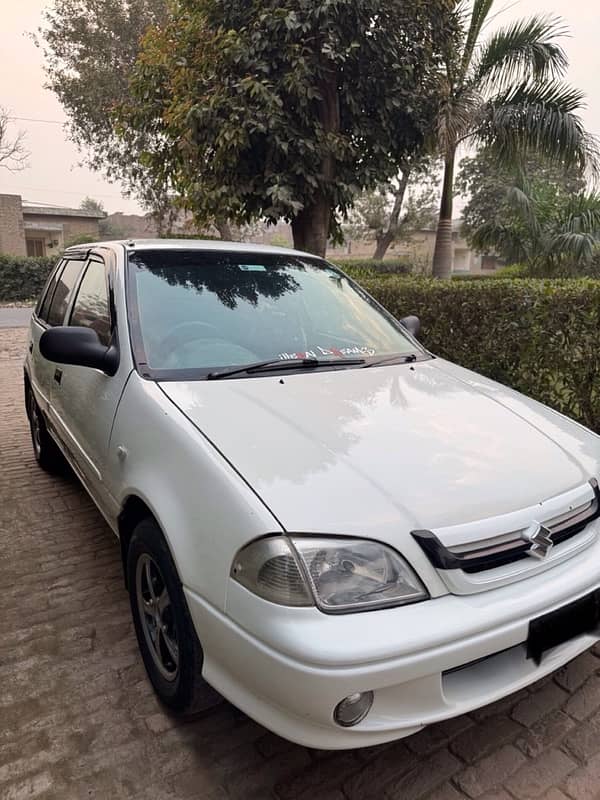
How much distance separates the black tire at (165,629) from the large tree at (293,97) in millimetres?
5529

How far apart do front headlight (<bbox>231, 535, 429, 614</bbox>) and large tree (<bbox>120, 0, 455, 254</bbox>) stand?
5.92 meters

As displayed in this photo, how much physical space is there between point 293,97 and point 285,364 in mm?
5348

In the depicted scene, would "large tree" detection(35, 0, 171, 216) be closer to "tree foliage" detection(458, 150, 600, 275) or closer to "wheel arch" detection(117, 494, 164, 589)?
"tree foliage" detection(458, 150, 600, 275)

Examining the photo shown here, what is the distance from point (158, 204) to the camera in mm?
21953

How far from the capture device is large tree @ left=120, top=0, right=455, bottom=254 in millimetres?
6461

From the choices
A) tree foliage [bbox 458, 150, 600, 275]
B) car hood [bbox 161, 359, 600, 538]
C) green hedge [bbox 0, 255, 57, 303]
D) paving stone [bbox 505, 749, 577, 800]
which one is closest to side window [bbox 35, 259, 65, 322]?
car hood [bbox 161, 359, 600, 538]

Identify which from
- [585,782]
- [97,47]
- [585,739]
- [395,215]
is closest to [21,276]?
[97,47]

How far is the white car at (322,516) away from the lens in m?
1.54

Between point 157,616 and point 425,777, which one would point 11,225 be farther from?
point 425,777

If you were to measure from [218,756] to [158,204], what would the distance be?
22.5m

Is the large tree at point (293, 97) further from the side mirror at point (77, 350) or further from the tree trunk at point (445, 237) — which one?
the side mirror at point (77, 350)

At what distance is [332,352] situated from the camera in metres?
2.85

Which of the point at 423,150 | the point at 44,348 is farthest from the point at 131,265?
the point at 423,150

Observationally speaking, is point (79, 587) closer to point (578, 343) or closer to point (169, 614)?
point (169, 614)
